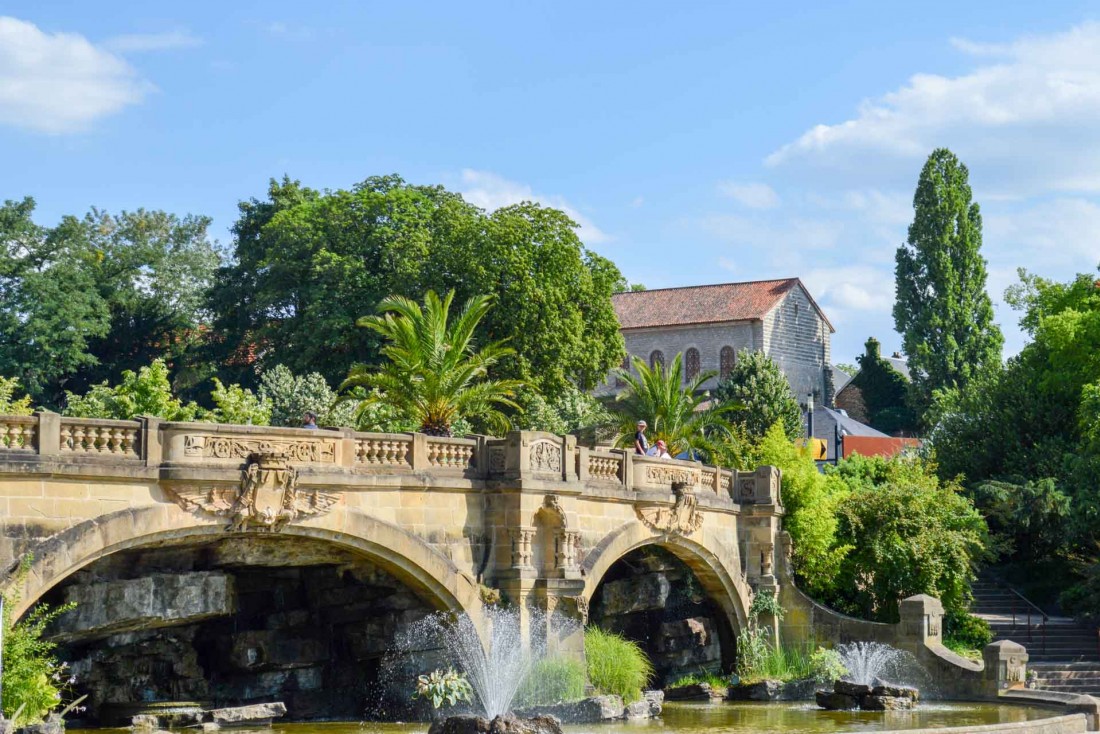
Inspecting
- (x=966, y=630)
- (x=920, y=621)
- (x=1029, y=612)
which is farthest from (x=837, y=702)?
(x=1029, y=612)

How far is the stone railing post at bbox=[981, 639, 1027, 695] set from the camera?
32594 mm

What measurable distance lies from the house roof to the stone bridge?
4674cm

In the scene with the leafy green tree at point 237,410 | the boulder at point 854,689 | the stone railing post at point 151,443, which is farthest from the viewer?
the leafy green tree at point 237,410

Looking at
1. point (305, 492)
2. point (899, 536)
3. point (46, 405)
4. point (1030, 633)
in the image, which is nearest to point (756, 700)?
point (899, 536)

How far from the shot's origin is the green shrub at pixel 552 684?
27797 mm

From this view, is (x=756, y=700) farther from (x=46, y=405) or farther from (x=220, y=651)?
(x=46, y=405)

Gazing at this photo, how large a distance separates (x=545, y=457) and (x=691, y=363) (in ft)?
172

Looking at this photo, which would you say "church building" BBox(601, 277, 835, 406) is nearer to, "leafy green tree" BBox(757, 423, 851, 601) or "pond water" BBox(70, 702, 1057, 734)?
"leafy green tree" BBox(757, 423, 851, 601)

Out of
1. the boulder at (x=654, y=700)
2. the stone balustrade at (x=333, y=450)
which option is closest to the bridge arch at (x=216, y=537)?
the stone balustrade at (x=333, y=450)

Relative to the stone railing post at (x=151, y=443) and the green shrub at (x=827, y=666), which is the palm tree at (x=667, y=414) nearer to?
the green shrub at (x=827, y=666)

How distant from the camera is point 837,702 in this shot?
3133 cm

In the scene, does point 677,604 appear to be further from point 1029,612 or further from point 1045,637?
point 1029,612

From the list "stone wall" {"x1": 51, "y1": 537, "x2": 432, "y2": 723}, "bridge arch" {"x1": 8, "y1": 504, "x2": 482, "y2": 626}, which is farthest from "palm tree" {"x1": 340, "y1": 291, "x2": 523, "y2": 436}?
"bridge arch" {"x1": 8, "y1": 504, "x2": 482, "y2": 626}

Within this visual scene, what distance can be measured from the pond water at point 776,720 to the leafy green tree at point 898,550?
5875 mm
